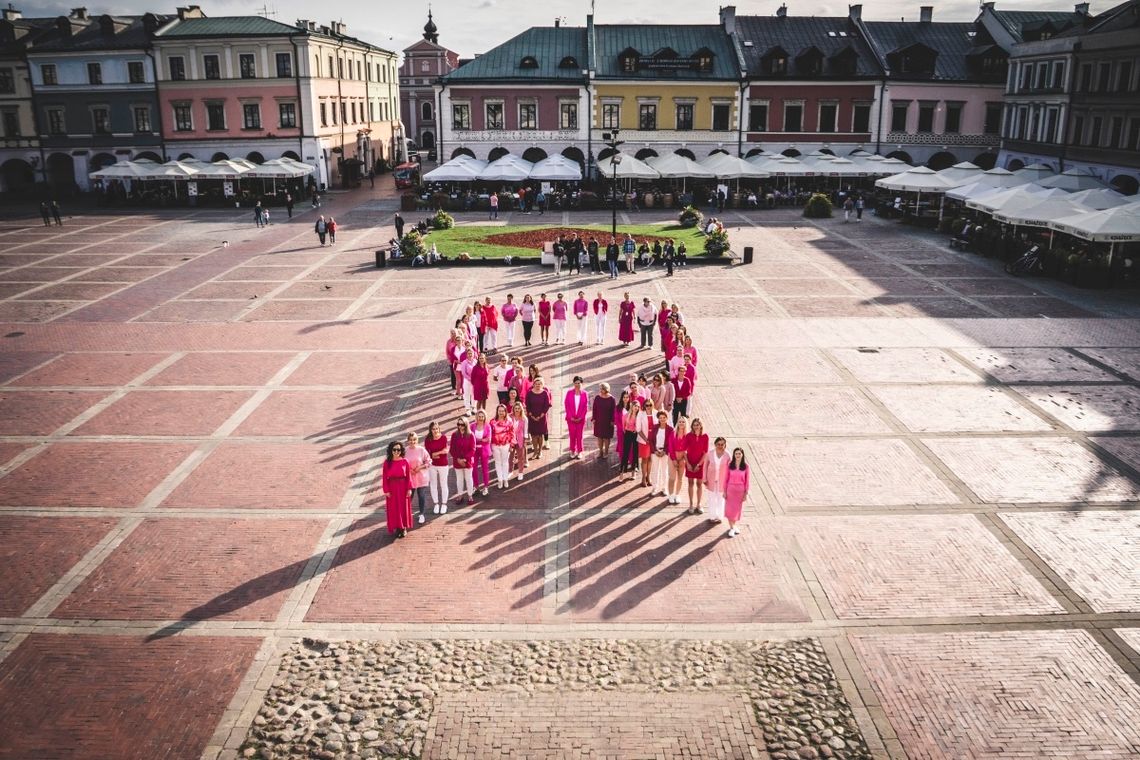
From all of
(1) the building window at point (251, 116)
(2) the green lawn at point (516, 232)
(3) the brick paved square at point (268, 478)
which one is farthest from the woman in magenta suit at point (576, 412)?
(1) the building window at point (251, 116)

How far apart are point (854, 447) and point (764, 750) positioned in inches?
324

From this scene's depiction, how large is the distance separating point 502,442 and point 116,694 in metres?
6.50

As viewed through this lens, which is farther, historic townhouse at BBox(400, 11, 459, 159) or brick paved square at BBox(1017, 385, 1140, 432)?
historic townhouse at BBox(400, 11, 459, 159)

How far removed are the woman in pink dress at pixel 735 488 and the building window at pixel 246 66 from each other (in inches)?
1907

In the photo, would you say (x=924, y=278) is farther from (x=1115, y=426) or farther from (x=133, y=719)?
(x=133, y=719)

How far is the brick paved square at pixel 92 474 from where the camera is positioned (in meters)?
13.9

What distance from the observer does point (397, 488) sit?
12.4m

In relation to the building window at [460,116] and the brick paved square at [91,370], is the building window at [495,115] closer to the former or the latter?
the building window at [460,116]

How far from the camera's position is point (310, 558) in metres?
12.1

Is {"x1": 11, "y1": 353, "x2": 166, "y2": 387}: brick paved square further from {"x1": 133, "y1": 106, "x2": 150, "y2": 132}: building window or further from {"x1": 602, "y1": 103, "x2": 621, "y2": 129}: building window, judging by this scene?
{"x1": 133, "y1": 106, "x2": 150, "y2": 132}: building window

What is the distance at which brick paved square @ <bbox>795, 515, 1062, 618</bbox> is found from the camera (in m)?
10.9

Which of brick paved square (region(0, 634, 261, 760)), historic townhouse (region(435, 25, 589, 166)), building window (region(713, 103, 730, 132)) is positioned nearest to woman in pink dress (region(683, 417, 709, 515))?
brick paved square (region(0, 634, 261, 760))

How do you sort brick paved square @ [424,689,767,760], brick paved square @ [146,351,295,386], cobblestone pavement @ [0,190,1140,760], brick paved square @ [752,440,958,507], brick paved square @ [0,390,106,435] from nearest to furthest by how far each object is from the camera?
brick paved square @ [424,689,767,760]
cobblestone pavement @ [0,190,1140,760]
brick paved square @ [752,440,958,507]
brick paved square @ [0,390,106,435]
brick paved square @ [146,351,295,386]

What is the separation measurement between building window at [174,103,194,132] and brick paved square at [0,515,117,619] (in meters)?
45.2
